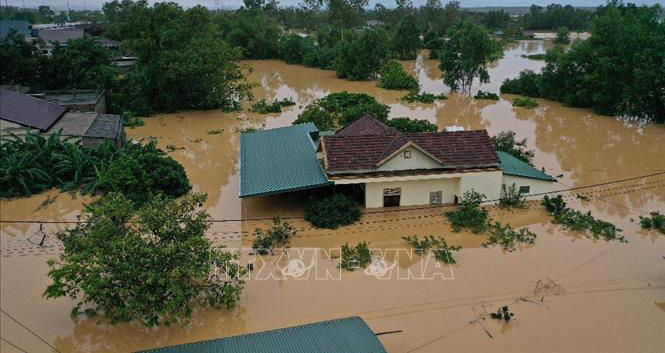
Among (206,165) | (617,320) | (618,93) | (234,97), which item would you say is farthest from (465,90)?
(617,320)

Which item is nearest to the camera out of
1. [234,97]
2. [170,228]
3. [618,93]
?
[170,228]

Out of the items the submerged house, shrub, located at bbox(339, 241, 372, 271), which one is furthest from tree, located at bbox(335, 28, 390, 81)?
shrub, located at bbox(339, 241, 372, 271)

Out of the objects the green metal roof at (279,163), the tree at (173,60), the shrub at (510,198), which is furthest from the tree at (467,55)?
the shrub at (510,198)

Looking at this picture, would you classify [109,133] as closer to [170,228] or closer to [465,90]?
[170,228]

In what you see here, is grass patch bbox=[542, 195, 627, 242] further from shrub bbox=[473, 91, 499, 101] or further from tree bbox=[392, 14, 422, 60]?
tree bbox=[392, 14, 422, 60]

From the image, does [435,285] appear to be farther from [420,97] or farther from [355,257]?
[420,97]

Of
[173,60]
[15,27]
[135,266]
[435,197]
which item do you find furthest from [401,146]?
[15,27]
